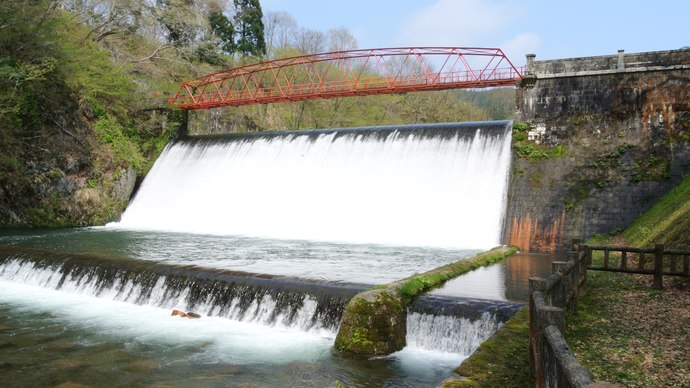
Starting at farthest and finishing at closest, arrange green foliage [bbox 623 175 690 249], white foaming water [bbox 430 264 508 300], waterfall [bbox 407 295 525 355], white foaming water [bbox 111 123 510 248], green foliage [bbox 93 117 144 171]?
green foliage [bbox 93 117 144 171], white foaming water [bbox 111 123 510 248], green foliage [bbox 623 175 690 249], white foaming water [bbox 430 264 508 300], waterfall [bbox 407 295 525 355]

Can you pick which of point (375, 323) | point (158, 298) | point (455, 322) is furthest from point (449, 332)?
point (158, 298)

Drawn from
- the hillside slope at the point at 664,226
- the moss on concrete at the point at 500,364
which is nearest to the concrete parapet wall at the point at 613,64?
the hillside slope at the point at 664,226

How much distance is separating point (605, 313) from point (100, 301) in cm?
920

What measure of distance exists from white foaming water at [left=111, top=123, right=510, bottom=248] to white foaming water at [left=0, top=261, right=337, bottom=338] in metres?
7.76

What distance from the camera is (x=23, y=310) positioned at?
29.8ft

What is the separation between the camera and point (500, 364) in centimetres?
439

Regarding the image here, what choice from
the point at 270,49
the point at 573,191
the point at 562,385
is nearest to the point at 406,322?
the point at 562,385

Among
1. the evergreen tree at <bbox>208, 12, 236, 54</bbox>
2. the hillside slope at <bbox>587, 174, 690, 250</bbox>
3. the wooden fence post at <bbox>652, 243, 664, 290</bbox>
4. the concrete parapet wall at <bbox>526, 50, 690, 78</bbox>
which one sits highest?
the evergreen tree at <bbox>208, 12, 236, 54</bbox>

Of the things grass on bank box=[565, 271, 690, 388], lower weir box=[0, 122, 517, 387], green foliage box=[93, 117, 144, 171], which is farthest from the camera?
green foliage box=[93, 117, 144, 171]

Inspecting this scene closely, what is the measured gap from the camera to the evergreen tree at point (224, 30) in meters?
41.5

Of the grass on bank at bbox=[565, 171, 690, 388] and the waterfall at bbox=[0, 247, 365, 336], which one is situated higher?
the grass on bank at bbox=[565, 171, 690, 388]

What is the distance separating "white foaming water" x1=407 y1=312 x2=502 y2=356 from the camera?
6578 mm

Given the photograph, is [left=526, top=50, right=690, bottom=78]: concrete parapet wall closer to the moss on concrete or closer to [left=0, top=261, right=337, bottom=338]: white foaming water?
[left=0, top=261, right=337, bottom=338]: white foaming water

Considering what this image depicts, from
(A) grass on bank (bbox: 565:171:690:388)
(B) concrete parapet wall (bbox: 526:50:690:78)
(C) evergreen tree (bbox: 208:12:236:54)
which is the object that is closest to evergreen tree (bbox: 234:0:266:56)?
(C) evergreen tree (bbox: 208:12:236:54)
